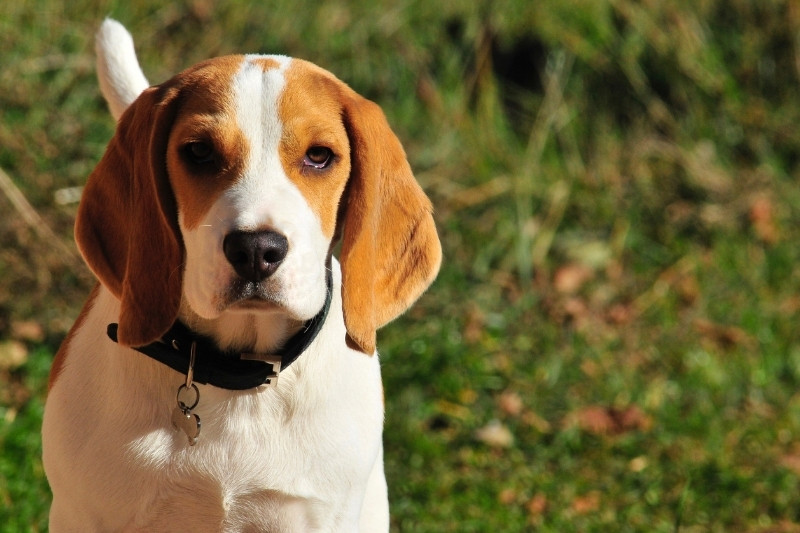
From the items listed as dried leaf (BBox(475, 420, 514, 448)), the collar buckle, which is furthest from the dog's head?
dried leaf (BBox(475, 420, 514, 448))

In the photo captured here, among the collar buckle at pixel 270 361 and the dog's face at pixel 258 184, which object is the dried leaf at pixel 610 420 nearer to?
the collar buckle at pixel 270 361

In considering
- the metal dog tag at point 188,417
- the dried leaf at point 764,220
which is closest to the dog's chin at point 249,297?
the metal dog tag at point 188,417

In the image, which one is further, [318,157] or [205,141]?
[318,157]

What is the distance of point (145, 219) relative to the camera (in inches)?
119

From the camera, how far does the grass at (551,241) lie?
16.5ft

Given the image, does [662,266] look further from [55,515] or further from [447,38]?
[55,515]

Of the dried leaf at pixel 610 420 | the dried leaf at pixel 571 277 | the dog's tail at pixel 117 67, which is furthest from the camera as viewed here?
Answer: the dried leaf at pixel 571 277

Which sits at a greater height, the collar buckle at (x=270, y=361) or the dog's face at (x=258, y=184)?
the dog's face at (x=258, y=184)

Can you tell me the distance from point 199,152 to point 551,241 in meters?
3.90

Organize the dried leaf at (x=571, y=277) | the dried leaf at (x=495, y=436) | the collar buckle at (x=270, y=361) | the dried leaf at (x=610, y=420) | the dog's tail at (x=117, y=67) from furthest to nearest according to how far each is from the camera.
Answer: the dried leaf at (x=571, y=277) < the dried leaf at (x=610, y=420) < the dried leaf at (x=495, y=436) < the dog's tail at (x=117, y=67) < the collar buckle at (x=270, y=361)

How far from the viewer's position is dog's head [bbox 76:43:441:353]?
2.85 meters

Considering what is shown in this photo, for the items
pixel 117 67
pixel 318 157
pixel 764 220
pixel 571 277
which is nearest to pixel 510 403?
pixel 571 277

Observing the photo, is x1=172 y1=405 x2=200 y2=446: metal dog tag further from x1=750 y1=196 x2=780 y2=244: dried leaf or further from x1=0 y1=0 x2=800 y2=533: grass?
x1=750 y1=196 x2=780 y2=244: dried leaf

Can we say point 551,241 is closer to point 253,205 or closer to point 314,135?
point 314,135
